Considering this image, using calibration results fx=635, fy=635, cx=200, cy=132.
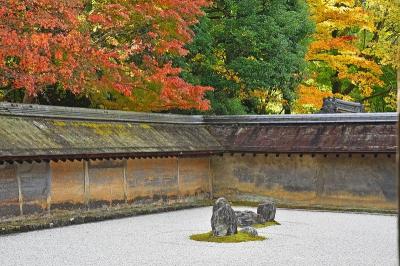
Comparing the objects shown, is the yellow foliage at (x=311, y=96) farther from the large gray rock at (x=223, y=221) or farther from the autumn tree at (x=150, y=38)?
the large gray rock at (x=223, y=221)

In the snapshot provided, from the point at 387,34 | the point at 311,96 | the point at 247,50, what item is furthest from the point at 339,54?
the point at 247,50

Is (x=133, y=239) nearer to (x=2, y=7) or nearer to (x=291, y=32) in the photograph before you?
(x=2, y=7)

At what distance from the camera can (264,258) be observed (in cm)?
1253

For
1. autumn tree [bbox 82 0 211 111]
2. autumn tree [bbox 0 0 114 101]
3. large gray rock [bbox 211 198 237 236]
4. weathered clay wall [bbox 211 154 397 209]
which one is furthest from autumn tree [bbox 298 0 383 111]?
large gray rock [bbox 211 198 237 236]

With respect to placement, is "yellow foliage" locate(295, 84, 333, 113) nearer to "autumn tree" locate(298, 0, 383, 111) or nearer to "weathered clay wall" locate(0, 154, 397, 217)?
"autumn tree" locate(298, 0, 383, 111)

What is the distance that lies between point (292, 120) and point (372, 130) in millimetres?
3174

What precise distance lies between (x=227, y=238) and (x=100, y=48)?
9.63 m

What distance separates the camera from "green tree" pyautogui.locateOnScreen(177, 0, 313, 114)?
2788cm

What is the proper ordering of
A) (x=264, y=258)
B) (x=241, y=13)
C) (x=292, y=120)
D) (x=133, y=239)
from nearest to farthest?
(x=264, y=258) < (x=133, y=239) < (x=292, y=120) < (x=241, y=13)

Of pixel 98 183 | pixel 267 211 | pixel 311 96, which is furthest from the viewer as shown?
pixel 311 96

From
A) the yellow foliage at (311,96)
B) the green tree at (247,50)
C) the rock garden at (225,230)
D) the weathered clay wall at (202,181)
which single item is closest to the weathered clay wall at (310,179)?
the weathered clay wall at (202,181)

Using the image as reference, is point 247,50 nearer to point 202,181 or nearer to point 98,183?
point 202,181

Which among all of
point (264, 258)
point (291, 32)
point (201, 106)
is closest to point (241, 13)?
point (291, 32)

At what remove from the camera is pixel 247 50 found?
2830cm
